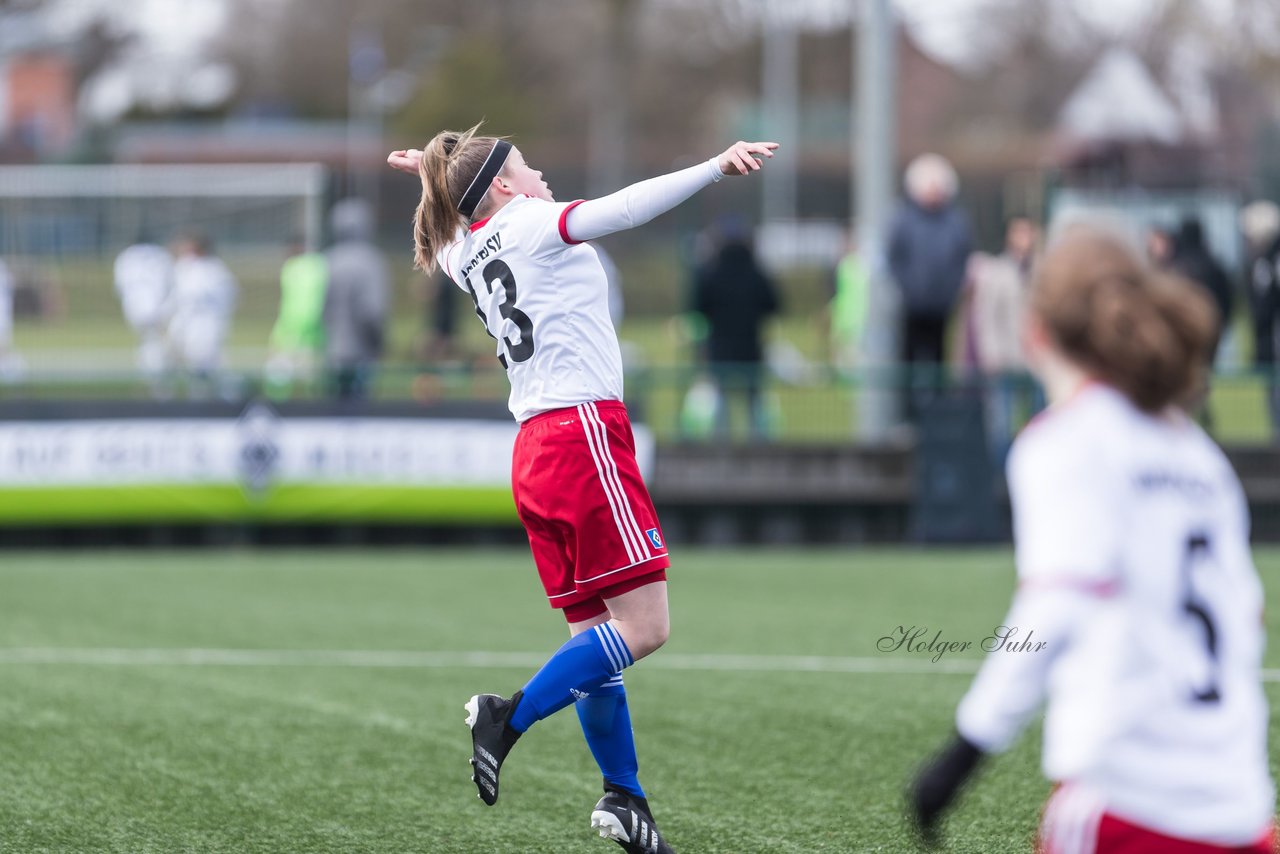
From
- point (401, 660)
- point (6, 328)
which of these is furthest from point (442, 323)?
point (401, 660)

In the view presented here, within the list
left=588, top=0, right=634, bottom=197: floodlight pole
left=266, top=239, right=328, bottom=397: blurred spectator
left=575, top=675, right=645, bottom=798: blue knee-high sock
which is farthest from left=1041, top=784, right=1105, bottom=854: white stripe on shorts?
left=588, top=0, right=634, bottom=197: floodlight pole

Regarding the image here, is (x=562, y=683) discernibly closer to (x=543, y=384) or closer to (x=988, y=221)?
(x=543, y=384)

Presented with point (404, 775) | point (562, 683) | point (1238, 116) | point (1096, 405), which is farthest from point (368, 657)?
point (1238, 116)

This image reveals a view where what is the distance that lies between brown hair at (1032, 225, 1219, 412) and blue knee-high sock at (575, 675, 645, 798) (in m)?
2.30

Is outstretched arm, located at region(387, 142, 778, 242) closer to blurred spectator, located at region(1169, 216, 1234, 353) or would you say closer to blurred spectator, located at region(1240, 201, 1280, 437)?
blurred spectator, located at region(1169, 216, 1234, 353)

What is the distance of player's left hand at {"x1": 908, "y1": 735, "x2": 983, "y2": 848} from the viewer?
2.85 m

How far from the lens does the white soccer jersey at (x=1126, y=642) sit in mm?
2768

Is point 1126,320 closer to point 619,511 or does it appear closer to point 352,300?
point 619,511

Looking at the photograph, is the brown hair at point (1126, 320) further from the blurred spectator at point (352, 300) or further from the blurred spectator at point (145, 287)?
A: the blurred spectator at point (145, 287)

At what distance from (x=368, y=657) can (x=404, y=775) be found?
2.60m

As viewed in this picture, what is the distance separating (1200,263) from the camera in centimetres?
1463

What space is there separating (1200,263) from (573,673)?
1113 cm

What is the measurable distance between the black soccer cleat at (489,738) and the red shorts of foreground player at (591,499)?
372 millimetres
